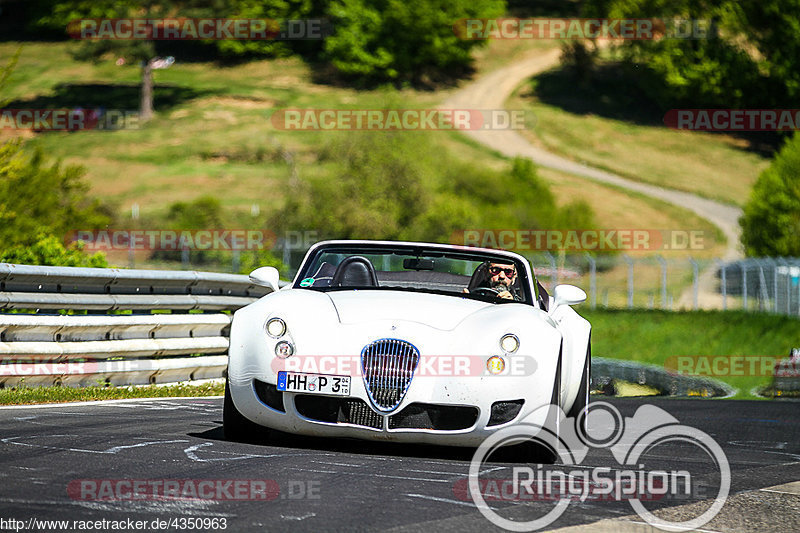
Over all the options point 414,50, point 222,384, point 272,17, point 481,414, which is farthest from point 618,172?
point 481,414

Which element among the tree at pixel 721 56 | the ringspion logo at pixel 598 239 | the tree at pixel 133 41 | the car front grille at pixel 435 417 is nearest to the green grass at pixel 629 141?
the tree at pixel 721 56

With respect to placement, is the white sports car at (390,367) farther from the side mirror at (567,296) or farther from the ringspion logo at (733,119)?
the ringspion logo at (733,119)

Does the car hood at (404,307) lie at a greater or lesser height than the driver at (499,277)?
lesser

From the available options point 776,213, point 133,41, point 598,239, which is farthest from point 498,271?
point 133,41

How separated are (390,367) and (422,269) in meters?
1.91

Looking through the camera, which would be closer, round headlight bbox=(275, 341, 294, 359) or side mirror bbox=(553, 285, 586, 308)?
round headlight bbox=(275, 341, 294, 359)

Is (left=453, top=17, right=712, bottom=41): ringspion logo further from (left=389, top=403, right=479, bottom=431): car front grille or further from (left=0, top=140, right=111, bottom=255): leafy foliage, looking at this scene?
(left=389, top=403, right=479, bottom=431): car front grille

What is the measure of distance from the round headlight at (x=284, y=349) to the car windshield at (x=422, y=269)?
108 cm

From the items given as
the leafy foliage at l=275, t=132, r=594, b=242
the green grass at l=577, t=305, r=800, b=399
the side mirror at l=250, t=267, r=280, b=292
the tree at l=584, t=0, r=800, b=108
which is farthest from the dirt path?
the side mirror at l=250, t=267, r=280, b=292

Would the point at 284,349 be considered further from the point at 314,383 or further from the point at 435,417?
the point at 435,417

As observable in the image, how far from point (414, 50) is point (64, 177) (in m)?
79.4

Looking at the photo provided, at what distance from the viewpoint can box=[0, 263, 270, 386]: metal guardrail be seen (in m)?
9.73

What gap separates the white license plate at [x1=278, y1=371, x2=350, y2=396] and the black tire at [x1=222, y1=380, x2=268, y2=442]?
489mm

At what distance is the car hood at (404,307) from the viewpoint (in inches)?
275
